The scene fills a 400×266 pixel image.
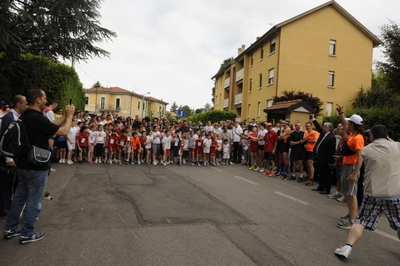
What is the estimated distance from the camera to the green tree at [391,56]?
19359 millimetres

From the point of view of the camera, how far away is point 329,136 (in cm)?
943

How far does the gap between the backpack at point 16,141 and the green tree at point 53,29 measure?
9575 millimetres

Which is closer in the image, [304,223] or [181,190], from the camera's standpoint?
[304,223]

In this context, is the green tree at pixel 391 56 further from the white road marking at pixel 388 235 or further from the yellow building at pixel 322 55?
the white road marking at pixel 388 235

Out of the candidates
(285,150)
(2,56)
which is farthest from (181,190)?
(2,56)

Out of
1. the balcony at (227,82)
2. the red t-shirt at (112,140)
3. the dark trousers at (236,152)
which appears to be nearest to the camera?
the red t-shirt at (112,140)

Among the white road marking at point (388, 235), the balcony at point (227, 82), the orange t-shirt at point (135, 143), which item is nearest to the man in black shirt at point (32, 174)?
the white road marking at point (388, 235)

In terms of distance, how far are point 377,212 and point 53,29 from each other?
1365 centimetres

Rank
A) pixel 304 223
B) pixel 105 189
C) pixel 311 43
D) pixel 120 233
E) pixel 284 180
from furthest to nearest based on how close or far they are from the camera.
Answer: pixel 311 43 < pixel 284 180 < pixel 105 189 < pixel 304 223 < pixel 120 233

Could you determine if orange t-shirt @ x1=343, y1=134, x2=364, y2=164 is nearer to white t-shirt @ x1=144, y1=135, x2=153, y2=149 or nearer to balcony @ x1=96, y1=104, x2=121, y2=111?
white t-shirt @ x1=144, y1=135, x2=153, y2=149

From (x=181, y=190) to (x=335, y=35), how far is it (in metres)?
28.7

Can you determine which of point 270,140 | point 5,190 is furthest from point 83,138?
point 5,190

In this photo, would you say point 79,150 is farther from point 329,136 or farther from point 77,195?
point 329,136

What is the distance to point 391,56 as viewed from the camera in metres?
19.8
